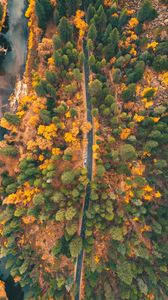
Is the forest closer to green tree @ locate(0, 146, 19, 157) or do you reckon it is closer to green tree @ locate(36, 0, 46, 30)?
green tree @ locate(36, 0, 46, 30)

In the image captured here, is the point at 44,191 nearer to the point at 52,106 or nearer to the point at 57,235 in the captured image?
the point at 57,235

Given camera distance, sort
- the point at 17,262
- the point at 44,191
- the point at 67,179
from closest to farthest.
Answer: the point at 67,179 < the point at 44,191 < the point at 17,262

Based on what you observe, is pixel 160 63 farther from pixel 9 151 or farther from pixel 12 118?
pixel 9 151

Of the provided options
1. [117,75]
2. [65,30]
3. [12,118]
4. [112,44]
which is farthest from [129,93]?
[12,118]

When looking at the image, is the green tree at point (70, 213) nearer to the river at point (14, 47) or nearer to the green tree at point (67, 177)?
the green tree at point (67, 177)

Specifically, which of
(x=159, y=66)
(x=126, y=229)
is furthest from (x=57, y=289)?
(x=159, y=66)

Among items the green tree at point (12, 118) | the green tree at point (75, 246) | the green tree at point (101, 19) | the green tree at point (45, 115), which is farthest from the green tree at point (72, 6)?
the green tree at point (75, 246)

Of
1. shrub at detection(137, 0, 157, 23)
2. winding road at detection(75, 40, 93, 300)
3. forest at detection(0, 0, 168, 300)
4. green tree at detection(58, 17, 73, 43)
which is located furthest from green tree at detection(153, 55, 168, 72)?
green tree at detection(58, 17, 73, 43)
